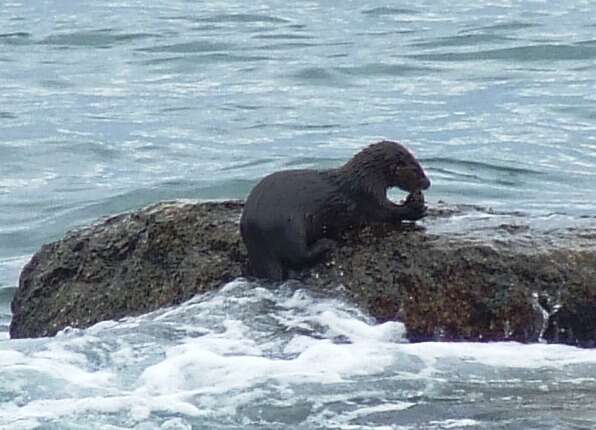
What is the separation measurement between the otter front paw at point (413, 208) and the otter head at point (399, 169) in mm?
209

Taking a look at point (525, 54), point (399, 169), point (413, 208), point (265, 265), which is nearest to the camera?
point (265, 265)

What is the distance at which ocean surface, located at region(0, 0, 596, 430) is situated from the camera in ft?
20.7

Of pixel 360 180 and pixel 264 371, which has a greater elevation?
pixel 360 180

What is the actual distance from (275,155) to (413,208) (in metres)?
7.38

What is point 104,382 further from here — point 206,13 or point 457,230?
point 206,13

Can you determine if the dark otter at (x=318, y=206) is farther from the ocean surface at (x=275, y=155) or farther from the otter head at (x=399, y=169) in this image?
the ocean surface at (x=275, y=155)

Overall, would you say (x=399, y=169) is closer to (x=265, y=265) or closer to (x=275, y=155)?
(x=265, y=265)

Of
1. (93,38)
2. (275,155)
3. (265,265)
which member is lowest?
(93,38)

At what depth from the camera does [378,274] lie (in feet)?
24.0

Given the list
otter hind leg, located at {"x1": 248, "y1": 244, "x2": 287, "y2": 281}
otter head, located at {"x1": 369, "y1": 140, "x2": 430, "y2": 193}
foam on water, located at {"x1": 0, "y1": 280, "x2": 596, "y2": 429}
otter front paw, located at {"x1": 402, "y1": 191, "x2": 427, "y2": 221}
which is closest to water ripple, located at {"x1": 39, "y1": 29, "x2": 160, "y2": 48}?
otter head, located at {"x1": 369, "y1": 140, "x2": 430, "y2": 193}

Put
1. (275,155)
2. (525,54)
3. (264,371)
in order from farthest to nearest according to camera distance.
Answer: (525,54)
(275,155)
(264,371)

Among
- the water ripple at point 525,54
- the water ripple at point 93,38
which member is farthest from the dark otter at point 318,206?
the water ripple at point 93,38

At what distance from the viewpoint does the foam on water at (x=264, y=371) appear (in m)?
6.12

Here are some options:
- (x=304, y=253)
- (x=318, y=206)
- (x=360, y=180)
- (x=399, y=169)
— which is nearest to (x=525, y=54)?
(x=399, y=169)
